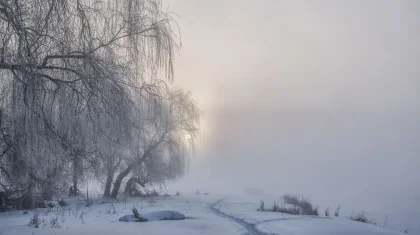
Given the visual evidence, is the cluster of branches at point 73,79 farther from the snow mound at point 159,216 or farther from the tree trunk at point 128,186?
the tree trunk at point 128,186

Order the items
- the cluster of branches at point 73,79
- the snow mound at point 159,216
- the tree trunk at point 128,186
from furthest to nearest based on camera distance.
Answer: the tree trunk at point 128,186
the snow mound at point 159,216
the cluster of branches at point 73,79

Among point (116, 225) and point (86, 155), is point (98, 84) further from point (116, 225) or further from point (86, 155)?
point (116, 225)

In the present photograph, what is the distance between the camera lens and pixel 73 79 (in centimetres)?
577

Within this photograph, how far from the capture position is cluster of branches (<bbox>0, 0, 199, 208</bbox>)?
518cm

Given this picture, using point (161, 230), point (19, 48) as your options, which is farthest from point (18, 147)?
point (161, 230)

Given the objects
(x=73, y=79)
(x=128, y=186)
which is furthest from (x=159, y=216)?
(x=128, y=186)

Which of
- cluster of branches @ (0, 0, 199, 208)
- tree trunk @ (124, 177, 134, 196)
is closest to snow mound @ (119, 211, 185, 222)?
cluster of branches @ (0, 0, 199, 208)

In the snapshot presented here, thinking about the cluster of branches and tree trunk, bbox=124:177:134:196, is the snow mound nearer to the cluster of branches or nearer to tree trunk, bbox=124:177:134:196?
the cluster of branches

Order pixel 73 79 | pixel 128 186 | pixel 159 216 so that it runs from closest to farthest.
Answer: pixel 73 79
pixel 159 216
pixel 128 186

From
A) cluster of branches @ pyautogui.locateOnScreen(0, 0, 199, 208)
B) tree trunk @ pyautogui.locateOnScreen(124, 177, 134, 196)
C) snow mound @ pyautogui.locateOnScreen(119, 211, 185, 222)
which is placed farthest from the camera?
tree trunk @ pyautogui.locateOnScreen(124, 177, 134, 196)

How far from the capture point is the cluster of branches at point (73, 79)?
17.0ft

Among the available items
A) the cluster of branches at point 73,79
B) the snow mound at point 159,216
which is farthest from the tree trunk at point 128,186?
the cluster of branches at point 73,79

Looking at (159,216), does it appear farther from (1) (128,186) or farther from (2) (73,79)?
(1) (128,186)

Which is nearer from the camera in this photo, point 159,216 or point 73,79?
point 73,79
